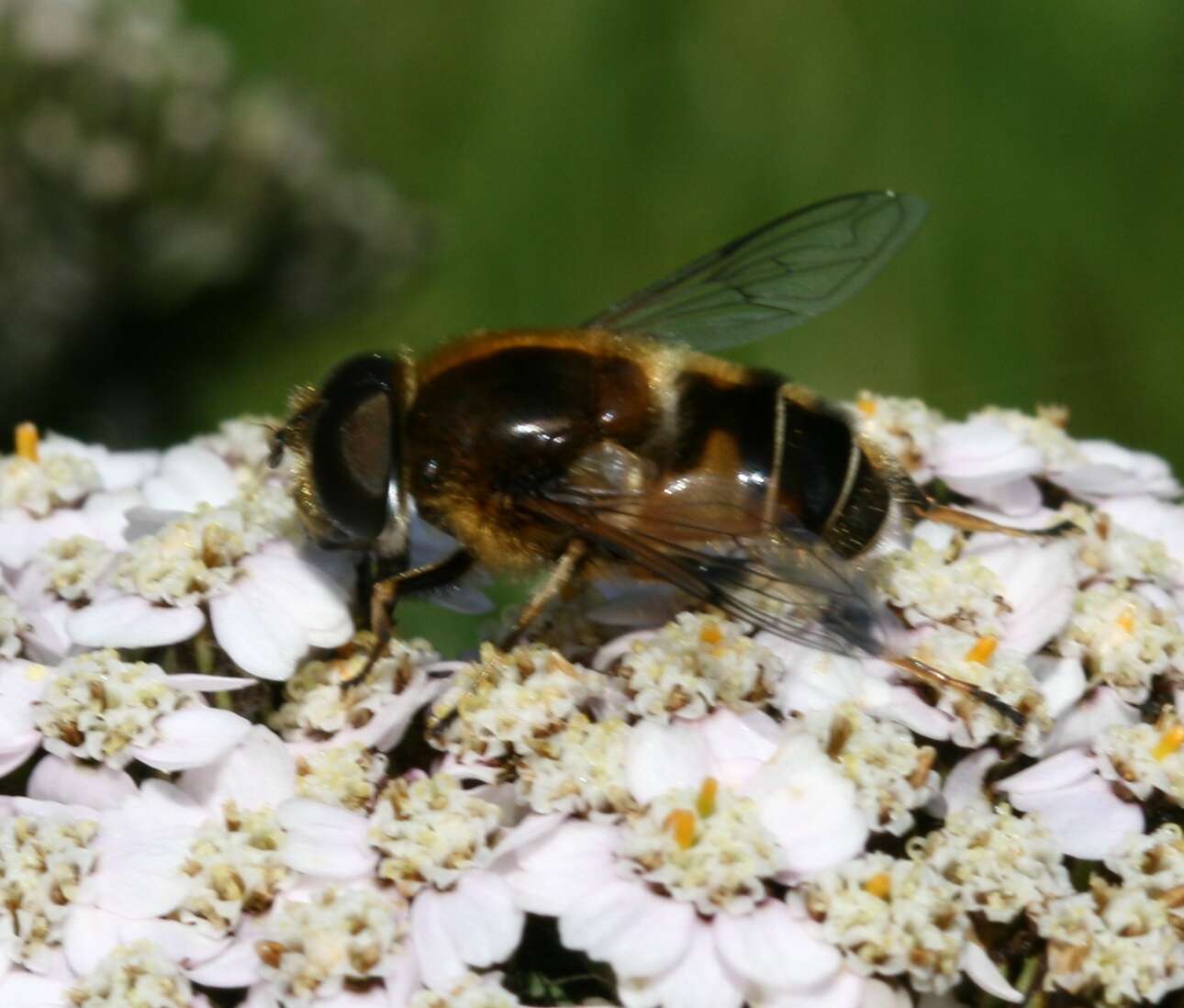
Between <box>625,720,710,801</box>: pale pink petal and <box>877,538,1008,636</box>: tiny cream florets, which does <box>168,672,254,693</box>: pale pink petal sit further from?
<box>877,538,1008,636</box>: tiny cream florets

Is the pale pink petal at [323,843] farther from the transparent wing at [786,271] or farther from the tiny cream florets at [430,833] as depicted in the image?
the transparent wing at [786,271]

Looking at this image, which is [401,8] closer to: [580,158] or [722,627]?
[580,158]

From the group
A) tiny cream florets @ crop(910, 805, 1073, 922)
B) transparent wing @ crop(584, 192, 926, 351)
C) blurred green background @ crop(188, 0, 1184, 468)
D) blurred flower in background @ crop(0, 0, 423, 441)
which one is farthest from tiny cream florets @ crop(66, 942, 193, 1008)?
blurred green background @ crop(188, 0, 1184, 468)

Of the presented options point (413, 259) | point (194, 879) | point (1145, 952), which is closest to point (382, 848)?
point (194, 879)

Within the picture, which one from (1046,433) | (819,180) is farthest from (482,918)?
(819,180)

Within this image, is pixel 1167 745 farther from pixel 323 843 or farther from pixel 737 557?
pixel 323 843
